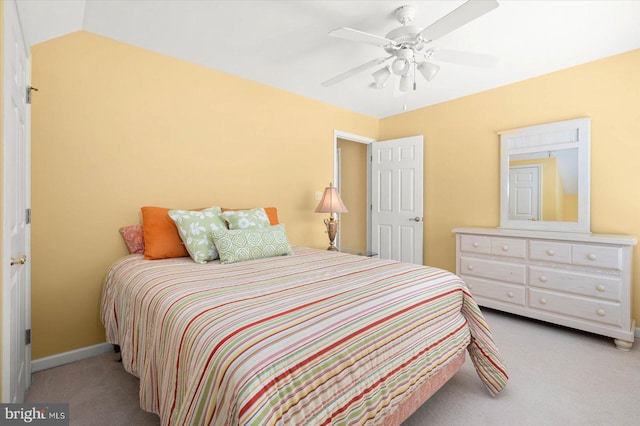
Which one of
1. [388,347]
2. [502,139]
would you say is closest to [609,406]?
[388,347]

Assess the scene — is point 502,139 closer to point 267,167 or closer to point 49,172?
point 267,167

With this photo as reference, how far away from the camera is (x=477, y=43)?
7.72 ft

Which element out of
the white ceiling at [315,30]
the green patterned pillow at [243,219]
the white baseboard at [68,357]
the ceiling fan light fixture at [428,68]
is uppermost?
the white ceiling at [315,30]

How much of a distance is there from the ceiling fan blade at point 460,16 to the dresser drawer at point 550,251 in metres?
2.10

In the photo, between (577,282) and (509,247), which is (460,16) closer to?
(509,247)

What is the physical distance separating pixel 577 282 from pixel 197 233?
3.09 metres

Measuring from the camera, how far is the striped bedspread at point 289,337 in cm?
88

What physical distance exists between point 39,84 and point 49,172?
0.59 m

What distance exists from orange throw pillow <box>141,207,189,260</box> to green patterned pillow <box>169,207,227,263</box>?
89mm

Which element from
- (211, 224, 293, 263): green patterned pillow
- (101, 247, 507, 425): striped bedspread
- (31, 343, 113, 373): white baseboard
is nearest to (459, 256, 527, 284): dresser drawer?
(101, 247, 507, 425): striped bedspread

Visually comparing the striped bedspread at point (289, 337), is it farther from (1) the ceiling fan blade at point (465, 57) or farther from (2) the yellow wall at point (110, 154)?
(1) the ceiling fan blade at point (465, 57)

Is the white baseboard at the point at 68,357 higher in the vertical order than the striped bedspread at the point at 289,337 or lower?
lower

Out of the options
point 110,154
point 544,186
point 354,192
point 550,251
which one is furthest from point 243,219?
point 544,186

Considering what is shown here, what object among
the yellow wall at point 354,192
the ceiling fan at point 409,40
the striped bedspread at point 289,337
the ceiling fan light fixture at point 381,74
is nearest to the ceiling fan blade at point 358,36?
the ceiling fan at point 409,40
